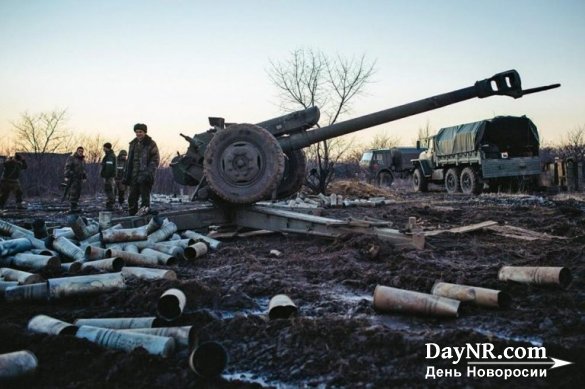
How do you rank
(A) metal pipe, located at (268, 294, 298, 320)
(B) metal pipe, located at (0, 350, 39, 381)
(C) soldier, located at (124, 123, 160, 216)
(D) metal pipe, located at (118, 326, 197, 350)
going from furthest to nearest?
(C) soldier, located at (124, 123, 160, 216) → (A) metal pipe, located at (268, 294, 298, 320) → (D) metal pipe, located at (118, 326, 197, 350) → (B) metal pipe, located at (0, 350, 39, 381)

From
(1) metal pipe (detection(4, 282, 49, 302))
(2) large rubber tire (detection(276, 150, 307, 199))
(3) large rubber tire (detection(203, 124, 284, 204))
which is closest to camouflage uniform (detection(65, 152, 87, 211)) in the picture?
(2) large rubber tire (detection(276, 150, 307, 199))

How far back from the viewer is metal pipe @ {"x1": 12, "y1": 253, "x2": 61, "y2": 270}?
4996 millimetres

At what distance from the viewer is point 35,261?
5082 mm

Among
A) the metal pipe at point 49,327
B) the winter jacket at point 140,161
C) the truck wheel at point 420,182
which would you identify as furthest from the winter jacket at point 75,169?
the truck wheel at point 420,182

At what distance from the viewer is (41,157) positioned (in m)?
28.6

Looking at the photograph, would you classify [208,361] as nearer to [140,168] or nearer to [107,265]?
[107,265]

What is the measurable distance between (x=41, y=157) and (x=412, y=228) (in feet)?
90.7

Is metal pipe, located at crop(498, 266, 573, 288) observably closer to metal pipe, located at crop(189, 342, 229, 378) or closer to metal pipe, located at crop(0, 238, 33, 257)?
metal pipe, located at crop(189, 342, 229, 378)

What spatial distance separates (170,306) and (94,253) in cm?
248

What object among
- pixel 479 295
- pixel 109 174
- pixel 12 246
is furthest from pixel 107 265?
pixel 109 174

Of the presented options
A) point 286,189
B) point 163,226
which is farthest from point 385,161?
point 163,226

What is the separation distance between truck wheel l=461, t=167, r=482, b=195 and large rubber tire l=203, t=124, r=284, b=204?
46.2 ft

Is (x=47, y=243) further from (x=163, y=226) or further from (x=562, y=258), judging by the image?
(x=562, y=258)

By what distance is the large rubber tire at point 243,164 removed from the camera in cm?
701
